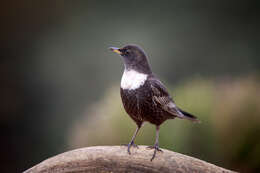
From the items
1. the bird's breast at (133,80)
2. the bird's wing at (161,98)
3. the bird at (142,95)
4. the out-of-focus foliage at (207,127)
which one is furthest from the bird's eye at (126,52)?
the out-of-focus foliage at (207,127)

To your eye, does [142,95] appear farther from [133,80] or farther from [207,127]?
[207,127]

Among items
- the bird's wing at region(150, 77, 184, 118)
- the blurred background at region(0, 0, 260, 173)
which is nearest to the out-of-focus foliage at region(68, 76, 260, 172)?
the blurred background at region(0, 0, 260, 173)

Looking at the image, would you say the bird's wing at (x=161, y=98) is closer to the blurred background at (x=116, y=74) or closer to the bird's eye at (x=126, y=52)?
the bird's eye at (x=126, y=52)

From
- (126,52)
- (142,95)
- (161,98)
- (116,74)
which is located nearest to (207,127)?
(161,98)

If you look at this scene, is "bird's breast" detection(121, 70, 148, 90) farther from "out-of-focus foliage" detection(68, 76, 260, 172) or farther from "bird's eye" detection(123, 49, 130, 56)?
"out-of-focus foliage" detection(68, 76, 260, 172)

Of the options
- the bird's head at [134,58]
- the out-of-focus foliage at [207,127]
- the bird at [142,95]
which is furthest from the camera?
the out-of-focus foliage at [207,127]

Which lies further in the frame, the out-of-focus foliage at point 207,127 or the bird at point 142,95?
the out-of-focus foliage at point 207,127

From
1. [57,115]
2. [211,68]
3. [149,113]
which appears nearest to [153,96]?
[149,113]
